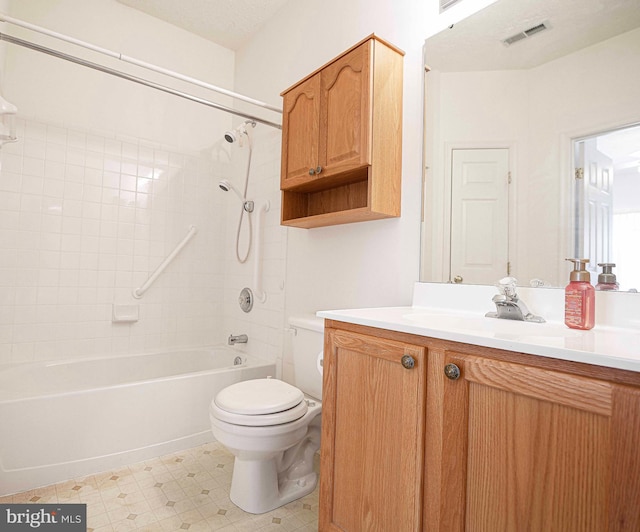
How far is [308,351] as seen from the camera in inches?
74.9

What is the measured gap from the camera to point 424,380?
0.96m

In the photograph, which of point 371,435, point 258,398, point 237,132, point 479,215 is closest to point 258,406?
point 258,398

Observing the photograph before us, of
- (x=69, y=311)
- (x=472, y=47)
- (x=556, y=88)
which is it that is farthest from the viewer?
(x=69, y=311)

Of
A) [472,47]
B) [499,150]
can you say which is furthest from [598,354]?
[472,47]

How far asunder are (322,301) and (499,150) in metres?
1.19

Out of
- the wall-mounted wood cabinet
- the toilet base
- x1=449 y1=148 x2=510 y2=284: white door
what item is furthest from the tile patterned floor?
the wall-mounted wood cabinet

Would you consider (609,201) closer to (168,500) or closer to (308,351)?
(308,351)

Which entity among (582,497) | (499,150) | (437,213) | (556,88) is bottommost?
(582,497)


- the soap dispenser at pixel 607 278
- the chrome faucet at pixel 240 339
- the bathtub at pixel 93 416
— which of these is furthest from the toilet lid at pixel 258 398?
the soap dispenser at pixel 607 278

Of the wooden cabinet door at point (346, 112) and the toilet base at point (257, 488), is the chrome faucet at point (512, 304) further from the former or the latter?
the toilet base at point (257, 488)

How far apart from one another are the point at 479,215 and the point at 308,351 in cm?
100

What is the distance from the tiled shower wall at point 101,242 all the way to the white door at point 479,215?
2069 millimetres

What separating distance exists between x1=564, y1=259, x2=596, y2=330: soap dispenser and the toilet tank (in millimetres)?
1005

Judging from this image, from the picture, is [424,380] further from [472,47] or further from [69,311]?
[69,311]
